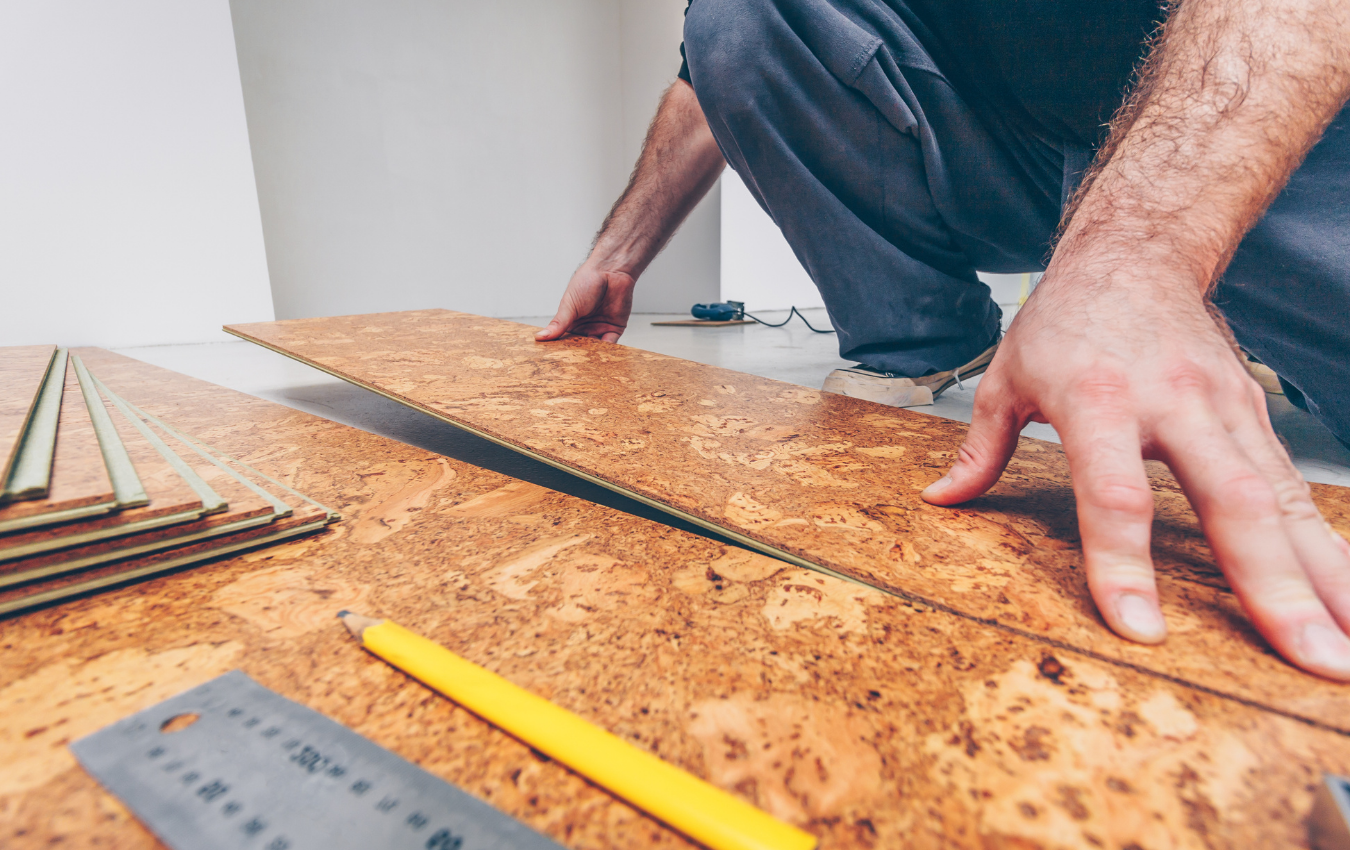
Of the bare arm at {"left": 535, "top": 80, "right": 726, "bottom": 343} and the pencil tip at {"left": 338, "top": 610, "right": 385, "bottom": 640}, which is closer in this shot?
the pencil tip at {"left": 338, "top": 610, "right": 385, "bottom": 640}

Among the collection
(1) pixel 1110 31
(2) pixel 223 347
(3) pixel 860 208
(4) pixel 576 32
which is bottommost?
(2) pixel 223 347

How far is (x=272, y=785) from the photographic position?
36 cm

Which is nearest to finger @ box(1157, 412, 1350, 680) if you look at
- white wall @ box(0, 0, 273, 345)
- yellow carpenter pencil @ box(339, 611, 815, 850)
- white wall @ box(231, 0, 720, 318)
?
yellow carpenter pencil @ box(339, 611, 815, 850)

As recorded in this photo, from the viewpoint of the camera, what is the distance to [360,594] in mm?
594

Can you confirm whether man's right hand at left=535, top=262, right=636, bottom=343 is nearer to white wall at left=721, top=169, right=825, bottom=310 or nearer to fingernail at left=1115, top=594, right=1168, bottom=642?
fingernail at left=1115, top=594, right=1168, bottom=642

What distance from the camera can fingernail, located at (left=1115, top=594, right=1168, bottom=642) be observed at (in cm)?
51

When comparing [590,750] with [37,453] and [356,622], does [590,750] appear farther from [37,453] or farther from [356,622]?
[37,453]

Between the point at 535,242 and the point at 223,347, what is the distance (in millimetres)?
1949

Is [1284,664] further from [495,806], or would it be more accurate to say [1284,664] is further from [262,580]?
[262,580]

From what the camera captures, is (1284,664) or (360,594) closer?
(1284,664)

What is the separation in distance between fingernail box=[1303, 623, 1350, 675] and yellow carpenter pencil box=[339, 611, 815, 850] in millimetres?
422

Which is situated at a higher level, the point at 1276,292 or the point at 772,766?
the point at 1276,292

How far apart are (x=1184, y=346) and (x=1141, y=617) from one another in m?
0.24

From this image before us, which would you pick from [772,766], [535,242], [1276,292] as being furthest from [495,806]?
[535,242]
